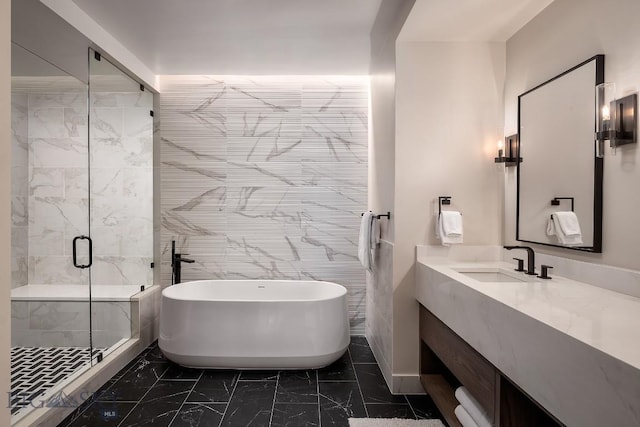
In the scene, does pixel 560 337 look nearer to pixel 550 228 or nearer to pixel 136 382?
pixel 550 228

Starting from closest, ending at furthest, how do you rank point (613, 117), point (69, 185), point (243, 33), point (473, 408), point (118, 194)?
point (613, 117), point (473, 408), point (69, 185), point (243, 33), point (118, 194)

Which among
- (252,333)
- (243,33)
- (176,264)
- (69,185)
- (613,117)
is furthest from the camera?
(176,264)

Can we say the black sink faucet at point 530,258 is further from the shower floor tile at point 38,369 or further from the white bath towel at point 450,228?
the shower floor tile at point 38,369

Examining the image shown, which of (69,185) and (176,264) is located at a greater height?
(69,185)

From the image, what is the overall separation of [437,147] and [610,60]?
1035mm

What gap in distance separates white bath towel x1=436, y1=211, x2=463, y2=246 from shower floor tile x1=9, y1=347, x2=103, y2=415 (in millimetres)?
2635

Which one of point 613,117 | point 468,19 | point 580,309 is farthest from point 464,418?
point 468,19

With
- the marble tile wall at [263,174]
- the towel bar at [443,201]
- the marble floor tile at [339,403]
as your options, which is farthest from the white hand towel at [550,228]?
the marble tile wall at [263,174]

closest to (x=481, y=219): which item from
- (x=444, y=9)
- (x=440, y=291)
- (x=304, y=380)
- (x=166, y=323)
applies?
(x=440, y=291)

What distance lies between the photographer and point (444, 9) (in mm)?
2082

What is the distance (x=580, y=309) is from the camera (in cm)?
132

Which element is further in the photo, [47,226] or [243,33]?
[243,33]

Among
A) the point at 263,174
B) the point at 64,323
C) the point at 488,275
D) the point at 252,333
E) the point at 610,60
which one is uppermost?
the point at 610,60

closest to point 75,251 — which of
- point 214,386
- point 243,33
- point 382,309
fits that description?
point 214,386
